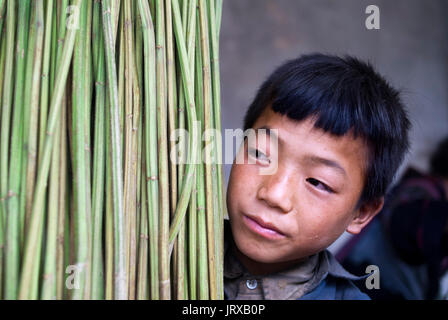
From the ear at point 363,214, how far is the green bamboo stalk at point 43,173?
0.70 meters

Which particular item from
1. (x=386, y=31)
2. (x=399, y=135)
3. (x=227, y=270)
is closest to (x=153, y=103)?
(x=227, y=270)

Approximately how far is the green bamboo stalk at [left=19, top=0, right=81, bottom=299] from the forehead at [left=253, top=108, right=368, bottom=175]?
17.1 inches

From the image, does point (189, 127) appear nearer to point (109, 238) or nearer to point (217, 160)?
point (217, 160)

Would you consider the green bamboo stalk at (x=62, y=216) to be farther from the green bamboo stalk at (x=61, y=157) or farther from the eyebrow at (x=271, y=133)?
the eyebrow at (x=271, y=133)

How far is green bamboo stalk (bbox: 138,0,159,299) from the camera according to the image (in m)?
0.68

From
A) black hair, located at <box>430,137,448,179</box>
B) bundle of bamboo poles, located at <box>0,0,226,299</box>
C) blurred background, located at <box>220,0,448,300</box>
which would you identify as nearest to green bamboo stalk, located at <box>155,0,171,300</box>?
bundle of bamboo poles, located at <box>0,0,226,299</box>

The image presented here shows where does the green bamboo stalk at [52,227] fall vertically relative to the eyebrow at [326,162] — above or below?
below

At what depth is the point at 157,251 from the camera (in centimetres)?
68

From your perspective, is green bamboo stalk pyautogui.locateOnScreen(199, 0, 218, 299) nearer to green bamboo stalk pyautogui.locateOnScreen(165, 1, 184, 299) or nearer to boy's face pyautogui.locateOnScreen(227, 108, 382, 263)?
green bamboo stalk pyautogui.locateOnScreen(165, 1, 184, 299)

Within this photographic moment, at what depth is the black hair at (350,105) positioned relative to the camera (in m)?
0.94

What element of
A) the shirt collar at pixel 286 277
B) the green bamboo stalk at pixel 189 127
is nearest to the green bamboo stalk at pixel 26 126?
the green bamboo stalk at pixel 189 127

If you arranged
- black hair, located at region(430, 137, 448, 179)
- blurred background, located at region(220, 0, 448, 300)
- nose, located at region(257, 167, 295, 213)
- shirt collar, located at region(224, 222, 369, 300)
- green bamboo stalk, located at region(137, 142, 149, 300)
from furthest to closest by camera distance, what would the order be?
blurred background, located at region(220, 0, 448, 300) < black hair, located at region(430, 137, 448, 179) < shirt collar, located at region(224, 222, 369, 300) < nose, located at region(257, 167, 295, 213) < green bamboo stalk, located at region(137, 142, 149, 300)

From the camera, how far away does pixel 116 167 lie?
647 millimetres

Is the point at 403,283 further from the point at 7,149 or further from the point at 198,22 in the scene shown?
the point at 7,149
